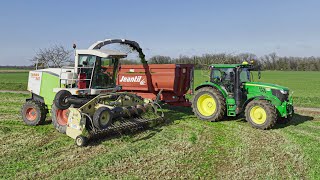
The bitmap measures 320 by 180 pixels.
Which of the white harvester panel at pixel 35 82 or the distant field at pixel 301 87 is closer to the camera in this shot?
the white harvester panel at pixel 35 82

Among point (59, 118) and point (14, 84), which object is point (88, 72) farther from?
point (14, 84)

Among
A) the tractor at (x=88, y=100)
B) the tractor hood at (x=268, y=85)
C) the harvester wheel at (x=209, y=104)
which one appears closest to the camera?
the tractor at (x=88, y=100)

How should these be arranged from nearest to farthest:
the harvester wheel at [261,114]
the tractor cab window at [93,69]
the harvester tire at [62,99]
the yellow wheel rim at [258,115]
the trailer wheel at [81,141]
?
the trailer wheel at [81,141]
the harvester tire at [62,99]
the harvester wheel at [261,114]
the yellow wheel rim at [258,115]
the tractor cab window at [93,69]

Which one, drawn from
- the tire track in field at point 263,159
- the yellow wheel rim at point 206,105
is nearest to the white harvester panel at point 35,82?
the yellow wheel rim at point 206,105

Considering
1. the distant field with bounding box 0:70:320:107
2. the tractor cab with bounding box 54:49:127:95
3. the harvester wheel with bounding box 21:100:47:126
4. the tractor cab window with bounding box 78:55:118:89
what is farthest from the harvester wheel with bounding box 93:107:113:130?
the distant field with bounding box 0:70:320:107

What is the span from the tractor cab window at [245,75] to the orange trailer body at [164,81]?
2.23m

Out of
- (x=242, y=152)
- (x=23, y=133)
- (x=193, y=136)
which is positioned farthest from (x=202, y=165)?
(x=23, y=133)

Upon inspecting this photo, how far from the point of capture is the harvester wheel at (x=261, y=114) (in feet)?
30.1

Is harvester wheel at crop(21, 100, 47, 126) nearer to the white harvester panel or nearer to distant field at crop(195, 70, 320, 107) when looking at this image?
the white harvester panel

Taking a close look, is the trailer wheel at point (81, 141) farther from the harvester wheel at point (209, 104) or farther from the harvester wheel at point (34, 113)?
the harvester wheel at point (209, 104)

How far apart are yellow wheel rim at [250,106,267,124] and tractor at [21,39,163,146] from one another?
9.52 feet

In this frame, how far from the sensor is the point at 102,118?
310 inches

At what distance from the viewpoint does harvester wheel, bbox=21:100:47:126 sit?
9.90m

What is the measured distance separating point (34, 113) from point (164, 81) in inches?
190
